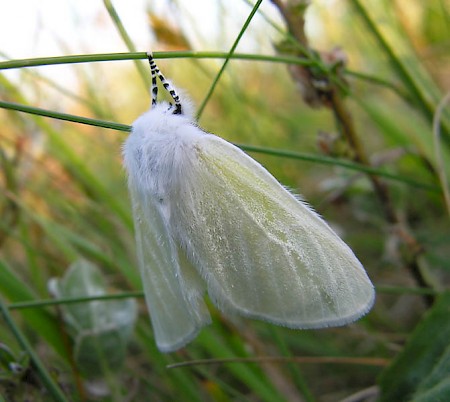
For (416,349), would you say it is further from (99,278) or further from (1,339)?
(1,339)

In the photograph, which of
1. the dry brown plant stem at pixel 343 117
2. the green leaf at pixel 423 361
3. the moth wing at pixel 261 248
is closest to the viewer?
the moth wing at pixel 261 248

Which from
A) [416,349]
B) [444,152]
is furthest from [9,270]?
[444,152]

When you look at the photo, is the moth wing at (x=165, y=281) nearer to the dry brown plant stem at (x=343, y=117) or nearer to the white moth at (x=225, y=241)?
the white moth at (x=225, y=241)

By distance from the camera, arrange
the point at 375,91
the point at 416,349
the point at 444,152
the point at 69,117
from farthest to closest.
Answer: the point at 375,91
the point at 444,152
the point at 416,349
the point at 69,117

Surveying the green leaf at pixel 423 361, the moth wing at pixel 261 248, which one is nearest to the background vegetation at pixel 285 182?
the green leaf at pixel 423 361

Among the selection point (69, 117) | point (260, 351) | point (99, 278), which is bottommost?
point (260, 351)

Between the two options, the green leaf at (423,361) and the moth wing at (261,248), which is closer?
the moth wing at (261,248)

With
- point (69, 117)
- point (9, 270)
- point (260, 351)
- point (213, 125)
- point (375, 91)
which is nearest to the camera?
point (69, 117)

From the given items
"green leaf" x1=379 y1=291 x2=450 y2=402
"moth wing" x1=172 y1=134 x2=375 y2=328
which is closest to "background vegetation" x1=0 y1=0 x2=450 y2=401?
"green leaf" x1=379 y1=291 x2=450 y2=402
